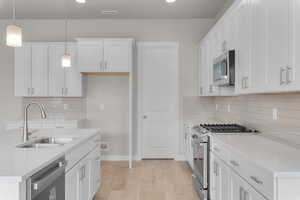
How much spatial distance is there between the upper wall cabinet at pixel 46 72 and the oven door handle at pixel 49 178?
3277 millimetres

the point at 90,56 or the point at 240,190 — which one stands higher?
the point at 90,56

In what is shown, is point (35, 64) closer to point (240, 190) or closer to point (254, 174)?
point (240, 190)

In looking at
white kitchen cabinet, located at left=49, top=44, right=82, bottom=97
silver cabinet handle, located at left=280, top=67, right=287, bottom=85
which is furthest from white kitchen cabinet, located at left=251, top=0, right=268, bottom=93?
white kitchen cabinet, located at left=49, top=44, right=82, bottom=97

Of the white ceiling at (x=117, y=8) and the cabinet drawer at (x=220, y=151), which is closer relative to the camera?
the cabinet drawer at (x=220, y=151)

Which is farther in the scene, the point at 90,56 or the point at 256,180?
the point at 90,56

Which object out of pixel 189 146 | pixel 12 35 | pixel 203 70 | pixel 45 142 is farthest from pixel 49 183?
pixel 203 70

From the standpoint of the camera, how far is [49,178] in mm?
1695

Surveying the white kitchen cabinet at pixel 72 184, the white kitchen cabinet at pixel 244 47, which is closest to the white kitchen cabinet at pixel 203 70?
the white kitchen cabinet at pixel 244 47

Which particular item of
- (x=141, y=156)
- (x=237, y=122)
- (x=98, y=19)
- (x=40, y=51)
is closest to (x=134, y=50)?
(x=98, y=19)

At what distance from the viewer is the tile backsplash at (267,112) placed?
235cm

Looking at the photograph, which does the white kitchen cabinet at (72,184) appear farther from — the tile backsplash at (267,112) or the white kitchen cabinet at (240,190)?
the tile backsplash at (267,112)

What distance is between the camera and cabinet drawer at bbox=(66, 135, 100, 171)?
218 centimetres

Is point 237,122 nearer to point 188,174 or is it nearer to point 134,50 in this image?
point 188,174

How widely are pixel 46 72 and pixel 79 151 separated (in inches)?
123
